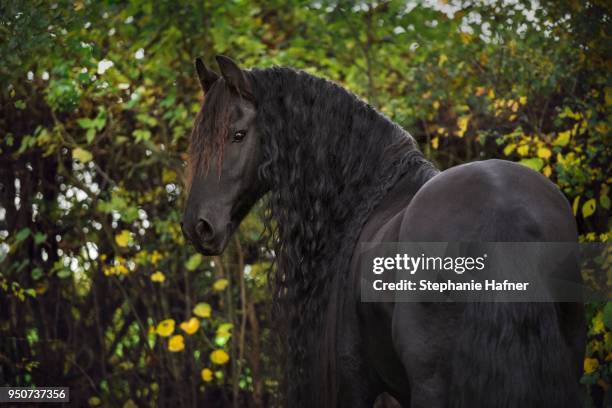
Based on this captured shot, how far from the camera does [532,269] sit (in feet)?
6.26

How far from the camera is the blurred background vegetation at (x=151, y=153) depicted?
5.04 m

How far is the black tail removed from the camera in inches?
71.0

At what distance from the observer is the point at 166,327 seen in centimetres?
524

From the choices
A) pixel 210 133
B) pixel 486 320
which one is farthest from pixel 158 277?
pixel 486 320

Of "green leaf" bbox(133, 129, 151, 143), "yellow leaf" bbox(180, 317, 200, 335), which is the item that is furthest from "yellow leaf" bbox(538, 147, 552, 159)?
"green leaf" bbox(133, 129, 151, 143)

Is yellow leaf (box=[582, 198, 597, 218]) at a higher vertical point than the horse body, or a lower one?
higher

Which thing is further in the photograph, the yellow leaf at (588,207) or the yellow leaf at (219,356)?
the yellow leaf at (219,356)

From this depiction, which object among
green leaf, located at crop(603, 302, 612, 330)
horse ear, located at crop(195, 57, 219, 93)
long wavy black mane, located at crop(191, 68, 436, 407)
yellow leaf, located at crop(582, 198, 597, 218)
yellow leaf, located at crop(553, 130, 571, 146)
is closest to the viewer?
long wavy black mane, located at crop(191, 68, 436, 407)

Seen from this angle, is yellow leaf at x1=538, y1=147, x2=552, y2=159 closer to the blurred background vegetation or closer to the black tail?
the blurred background vegetation

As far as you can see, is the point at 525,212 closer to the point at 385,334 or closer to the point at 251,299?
the point at 385,334

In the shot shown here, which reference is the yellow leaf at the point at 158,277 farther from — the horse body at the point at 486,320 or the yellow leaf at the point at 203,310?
the horse body at the point at 486,320

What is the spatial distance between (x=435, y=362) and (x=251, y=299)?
3.49m

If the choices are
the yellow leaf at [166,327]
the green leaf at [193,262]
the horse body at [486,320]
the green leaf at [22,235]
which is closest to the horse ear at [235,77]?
the horse body at [486,320]

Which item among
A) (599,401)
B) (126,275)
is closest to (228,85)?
(599,401)
